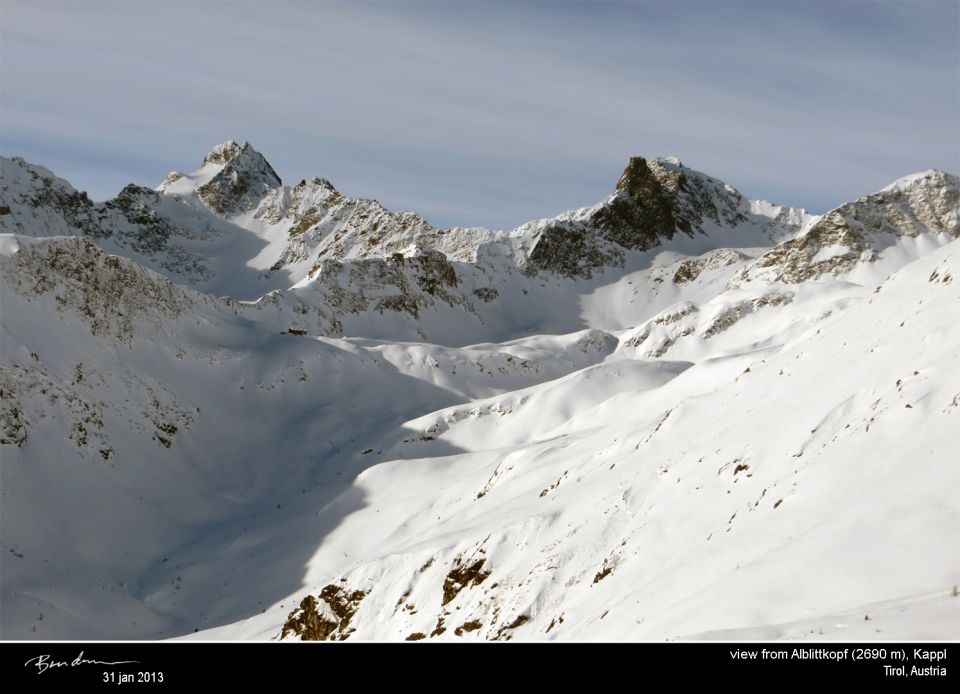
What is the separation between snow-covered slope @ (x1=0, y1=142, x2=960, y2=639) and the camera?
1554 cm

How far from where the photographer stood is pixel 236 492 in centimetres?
5119

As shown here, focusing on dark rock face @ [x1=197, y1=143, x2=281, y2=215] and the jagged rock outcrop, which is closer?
the jagged rock outcrop

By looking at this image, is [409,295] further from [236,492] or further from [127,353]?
[236,492]
